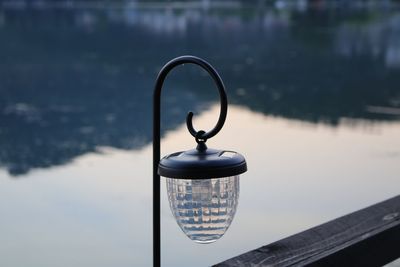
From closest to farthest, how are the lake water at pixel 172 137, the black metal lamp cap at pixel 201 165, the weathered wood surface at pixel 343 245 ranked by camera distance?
the black metal lamp cap at pixel 201 165 → the weathered wood surface at pixel 343 245 → the lake water at pixel 172 137

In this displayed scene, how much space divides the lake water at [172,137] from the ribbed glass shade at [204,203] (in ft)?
8.90

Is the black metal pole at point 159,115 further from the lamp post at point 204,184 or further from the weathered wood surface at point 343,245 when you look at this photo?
the weathered wood surface at point 343,245

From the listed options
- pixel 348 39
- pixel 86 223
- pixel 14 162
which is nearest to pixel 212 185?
pixel 86 223

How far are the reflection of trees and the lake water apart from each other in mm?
29

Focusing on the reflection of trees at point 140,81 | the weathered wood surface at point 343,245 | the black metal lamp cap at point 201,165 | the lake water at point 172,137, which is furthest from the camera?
the reflection of trees at point 140,81

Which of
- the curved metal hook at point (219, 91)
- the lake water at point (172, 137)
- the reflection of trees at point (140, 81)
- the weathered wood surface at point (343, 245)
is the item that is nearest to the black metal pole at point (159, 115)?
the curved metal hook at point (219, 91)

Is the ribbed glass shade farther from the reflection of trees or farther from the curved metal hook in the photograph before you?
the reflection of trees

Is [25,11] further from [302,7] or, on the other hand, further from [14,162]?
[14,162]

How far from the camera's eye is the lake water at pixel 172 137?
4.52m

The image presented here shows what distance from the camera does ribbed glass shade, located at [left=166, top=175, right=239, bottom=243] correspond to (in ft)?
4.37

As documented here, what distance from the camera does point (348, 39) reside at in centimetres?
1798

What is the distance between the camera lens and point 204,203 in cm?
133

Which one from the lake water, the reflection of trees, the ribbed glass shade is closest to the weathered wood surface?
the ribbed glass shade

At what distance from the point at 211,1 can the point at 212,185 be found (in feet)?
110
